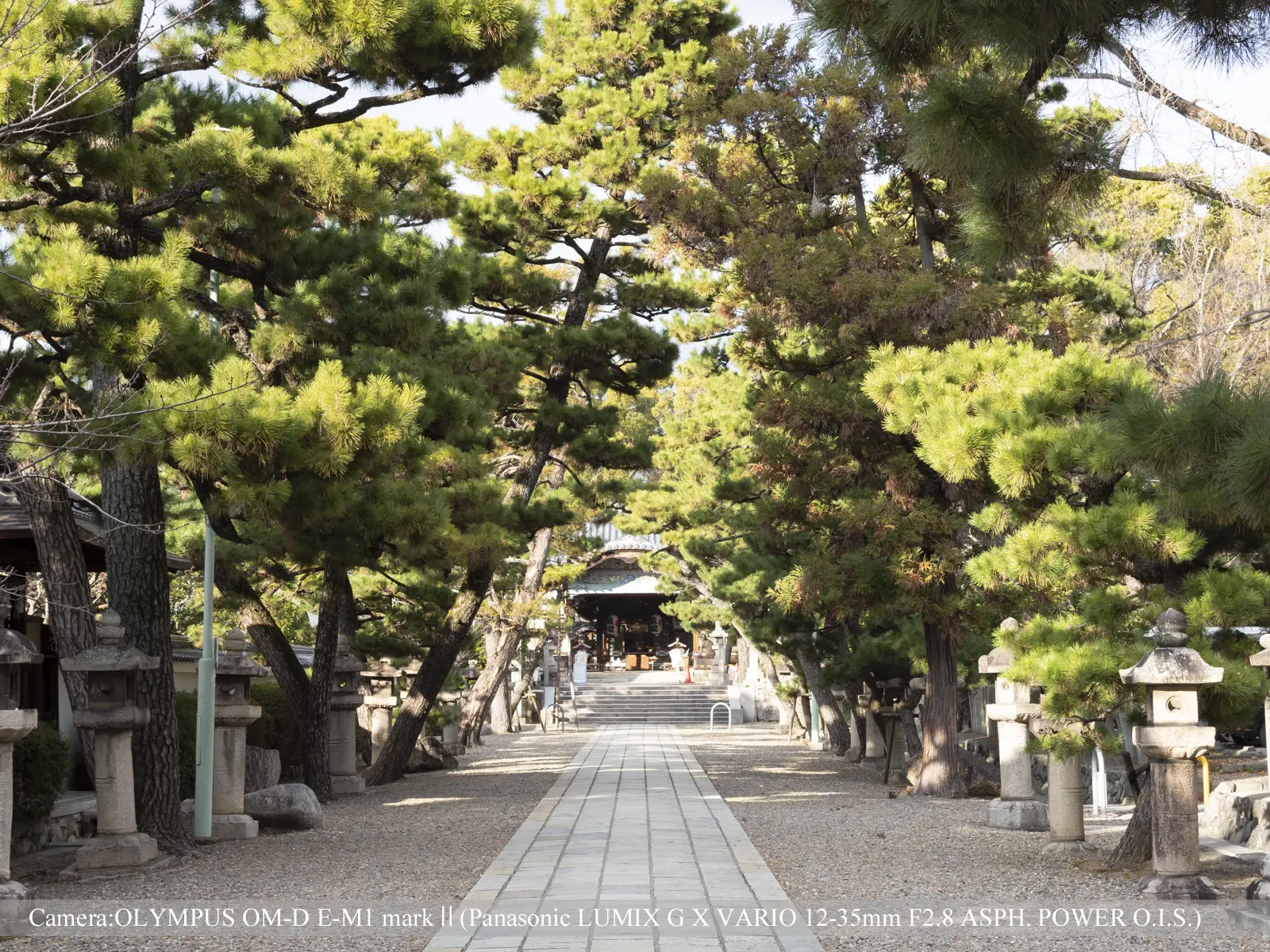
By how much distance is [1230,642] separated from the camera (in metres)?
7.60

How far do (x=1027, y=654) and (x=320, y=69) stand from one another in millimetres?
5821

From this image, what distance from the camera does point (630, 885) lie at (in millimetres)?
7406

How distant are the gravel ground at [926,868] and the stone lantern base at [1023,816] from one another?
0.17 meters

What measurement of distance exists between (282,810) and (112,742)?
2511 millimetres

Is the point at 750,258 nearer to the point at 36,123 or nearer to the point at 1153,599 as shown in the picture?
the point at 1153,599

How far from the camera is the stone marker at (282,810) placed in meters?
10.8

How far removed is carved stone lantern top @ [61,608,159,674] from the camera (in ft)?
28.1

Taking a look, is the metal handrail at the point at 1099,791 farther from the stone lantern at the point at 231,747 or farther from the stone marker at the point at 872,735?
the stone lantern at the point at 231,747

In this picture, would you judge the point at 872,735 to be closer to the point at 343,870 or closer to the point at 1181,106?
the point at 343,870

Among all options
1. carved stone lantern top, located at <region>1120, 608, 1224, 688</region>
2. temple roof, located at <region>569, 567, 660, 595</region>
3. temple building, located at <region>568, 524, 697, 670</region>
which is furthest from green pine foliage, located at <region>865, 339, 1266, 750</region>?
temple building, located at <region>568, 524, 697, 670</region>

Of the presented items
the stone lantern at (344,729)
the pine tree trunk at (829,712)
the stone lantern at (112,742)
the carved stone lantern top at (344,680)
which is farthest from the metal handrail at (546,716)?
the stone lantern at (112,742)

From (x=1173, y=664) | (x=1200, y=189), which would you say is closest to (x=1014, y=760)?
(x=1173, y=664)

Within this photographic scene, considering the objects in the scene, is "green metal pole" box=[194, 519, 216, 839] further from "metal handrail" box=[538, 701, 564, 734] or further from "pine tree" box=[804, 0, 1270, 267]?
"metal handrail" box=[538, 701, 564, 734]

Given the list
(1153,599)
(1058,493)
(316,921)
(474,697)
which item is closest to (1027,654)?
(1153,599)
